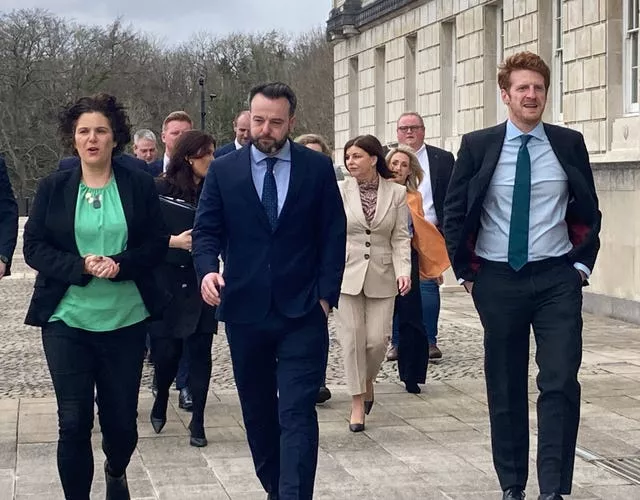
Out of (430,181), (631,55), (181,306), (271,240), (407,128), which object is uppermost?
(631,55)

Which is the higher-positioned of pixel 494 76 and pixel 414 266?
pixel 494 76

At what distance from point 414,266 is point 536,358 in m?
3.77

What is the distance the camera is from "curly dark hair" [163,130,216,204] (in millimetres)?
7961

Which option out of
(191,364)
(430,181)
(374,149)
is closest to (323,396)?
(191,364)

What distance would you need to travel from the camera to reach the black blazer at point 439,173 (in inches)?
430

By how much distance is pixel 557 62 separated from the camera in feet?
61.5

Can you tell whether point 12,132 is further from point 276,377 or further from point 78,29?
point 276,377

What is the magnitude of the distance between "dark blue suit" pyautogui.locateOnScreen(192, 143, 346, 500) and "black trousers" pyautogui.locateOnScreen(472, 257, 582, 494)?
0.81 metres

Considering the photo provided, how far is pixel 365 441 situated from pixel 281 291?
2.41 metres

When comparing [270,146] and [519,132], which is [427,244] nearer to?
[519,132]

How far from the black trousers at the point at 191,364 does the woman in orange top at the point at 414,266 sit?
6.25 ft

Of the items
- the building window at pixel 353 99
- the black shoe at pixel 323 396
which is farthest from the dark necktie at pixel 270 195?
the building window at pixel 353 99

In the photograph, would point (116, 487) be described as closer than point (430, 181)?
Yes

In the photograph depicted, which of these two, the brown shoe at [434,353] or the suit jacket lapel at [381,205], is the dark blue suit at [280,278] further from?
the brown shoe at [434,353]
